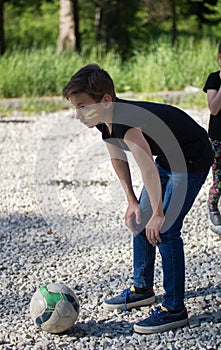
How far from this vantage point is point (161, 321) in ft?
11.0

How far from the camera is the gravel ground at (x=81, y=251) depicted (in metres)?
3.34

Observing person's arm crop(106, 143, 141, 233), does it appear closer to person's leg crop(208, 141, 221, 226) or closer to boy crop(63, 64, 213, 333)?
boy crop(63, 64, 213, 333)

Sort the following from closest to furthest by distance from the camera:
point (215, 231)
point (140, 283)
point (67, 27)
A: point (140, 283) → point (215, 231) → point (67, 27)

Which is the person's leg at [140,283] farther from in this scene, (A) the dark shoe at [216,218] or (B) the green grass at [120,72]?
(B) the green grass at [120,72]

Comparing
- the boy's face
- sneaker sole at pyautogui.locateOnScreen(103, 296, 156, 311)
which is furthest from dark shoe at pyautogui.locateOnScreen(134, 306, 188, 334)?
the boy's face

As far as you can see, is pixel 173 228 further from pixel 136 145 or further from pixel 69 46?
pixel 69 46

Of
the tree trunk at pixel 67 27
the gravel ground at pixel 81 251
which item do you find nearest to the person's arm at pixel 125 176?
the gravel ground at pixel 81 251

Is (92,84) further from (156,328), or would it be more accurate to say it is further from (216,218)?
(216,218)

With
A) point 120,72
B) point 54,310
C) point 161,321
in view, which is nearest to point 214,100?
point 161,321

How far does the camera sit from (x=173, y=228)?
321 centimetres

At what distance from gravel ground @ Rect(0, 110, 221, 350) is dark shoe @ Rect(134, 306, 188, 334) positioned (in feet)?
0.12

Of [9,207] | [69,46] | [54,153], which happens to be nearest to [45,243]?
[9,207]

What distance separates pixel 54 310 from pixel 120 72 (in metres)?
8.61

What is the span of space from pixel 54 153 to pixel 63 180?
121 centimetres
